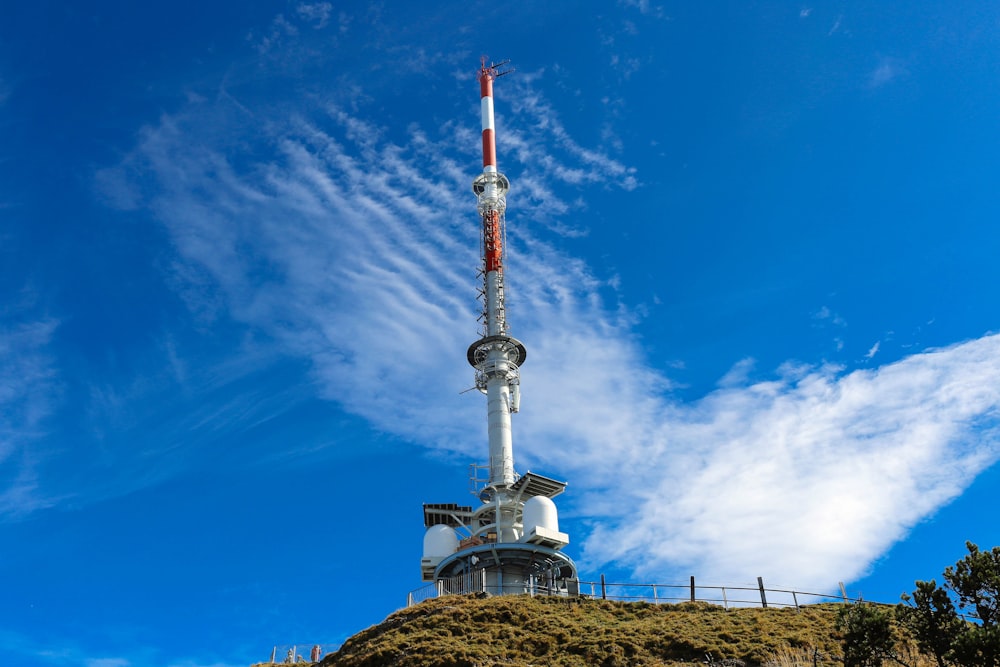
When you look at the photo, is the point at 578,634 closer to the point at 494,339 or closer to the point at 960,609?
the point at 960,609

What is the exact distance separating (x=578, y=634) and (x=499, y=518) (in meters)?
15.6

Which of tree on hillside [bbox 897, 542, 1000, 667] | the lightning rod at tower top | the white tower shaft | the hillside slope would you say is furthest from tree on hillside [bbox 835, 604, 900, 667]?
the white tower shaft

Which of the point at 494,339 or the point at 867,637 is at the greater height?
the point at 494,339

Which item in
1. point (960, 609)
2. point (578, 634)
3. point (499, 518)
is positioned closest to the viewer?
point (960, 609)

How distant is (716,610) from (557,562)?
38.4ft

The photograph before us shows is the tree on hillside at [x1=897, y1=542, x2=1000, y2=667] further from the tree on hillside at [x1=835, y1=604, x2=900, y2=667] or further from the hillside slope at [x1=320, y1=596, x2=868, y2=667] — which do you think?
the hillside slope at [x1=320, y1=596, x2=868, y2=667]

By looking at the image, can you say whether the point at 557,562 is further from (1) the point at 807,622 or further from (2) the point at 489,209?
(2) the point at 489,209

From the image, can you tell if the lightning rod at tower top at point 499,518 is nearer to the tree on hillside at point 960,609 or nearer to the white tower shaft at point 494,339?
the white tower shaft at point 494,339

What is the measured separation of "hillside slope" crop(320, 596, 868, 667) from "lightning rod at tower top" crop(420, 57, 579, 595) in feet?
15.1

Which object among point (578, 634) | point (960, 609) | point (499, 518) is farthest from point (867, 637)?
point (499, 518)

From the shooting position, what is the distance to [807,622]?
123 feet

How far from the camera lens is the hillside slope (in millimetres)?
34188

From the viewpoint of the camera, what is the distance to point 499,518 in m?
52.4

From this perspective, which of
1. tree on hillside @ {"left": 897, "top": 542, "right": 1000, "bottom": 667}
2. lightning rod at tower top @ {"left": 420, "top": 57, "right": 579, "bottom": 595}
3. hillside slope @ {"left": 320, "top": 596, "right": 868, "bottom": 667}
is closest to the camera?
tree on hillside @ {"left": 897, "top": 542, "right": 1000, "bottom": 667}
